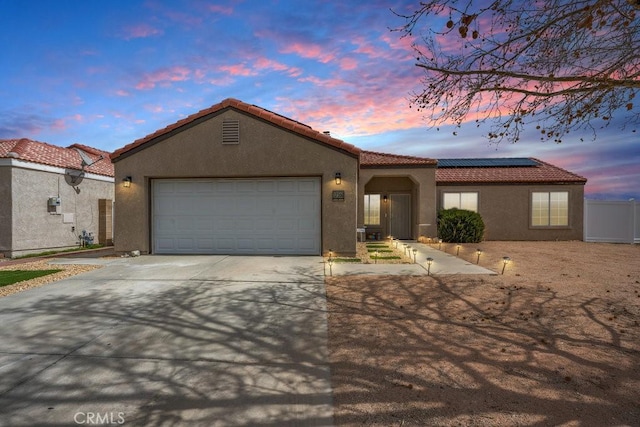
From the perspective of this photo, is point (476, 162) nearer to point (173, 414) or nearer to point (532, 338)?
point (532, 338)

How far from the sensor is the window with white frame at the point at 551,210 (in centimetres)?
1705

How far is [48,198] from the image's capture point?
535 inches

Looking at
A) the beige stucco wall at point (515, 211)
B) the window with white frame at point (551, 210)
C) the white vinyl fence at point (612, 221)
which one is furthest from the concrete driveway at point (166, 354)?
the white vinyl fence at point (612, 221)

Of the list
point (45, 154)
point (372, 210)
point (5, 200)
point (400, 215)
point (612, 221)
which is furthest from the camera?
point (372, 210)

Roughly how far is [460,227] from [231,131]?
1068 cm

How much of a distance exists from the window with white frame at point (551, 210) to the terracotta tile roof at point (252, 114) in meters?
11.2

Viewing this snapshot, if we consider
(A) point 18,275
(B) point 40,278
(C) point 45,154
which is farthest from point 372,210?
(C) point 45,154

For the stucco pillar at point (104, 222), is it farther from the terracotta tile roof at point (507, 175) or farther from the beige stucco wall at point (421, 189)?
the terracotta tile roof at point (507, 175)

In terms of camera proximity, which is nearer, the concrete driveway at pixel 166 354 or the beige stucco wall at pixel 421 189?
the concrete driveway at pixel 166 354

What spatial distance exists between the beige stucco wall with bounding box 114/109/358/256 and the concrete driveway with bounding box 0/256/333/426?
4018 millimetres

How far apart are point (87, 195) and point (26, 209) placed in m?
3.20

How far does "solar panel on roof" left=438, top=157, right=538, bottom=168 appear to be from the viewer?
18.4m

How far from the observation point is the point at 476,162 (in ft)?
62.7

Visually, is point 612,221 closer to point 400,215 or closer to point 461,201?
point 461,201
